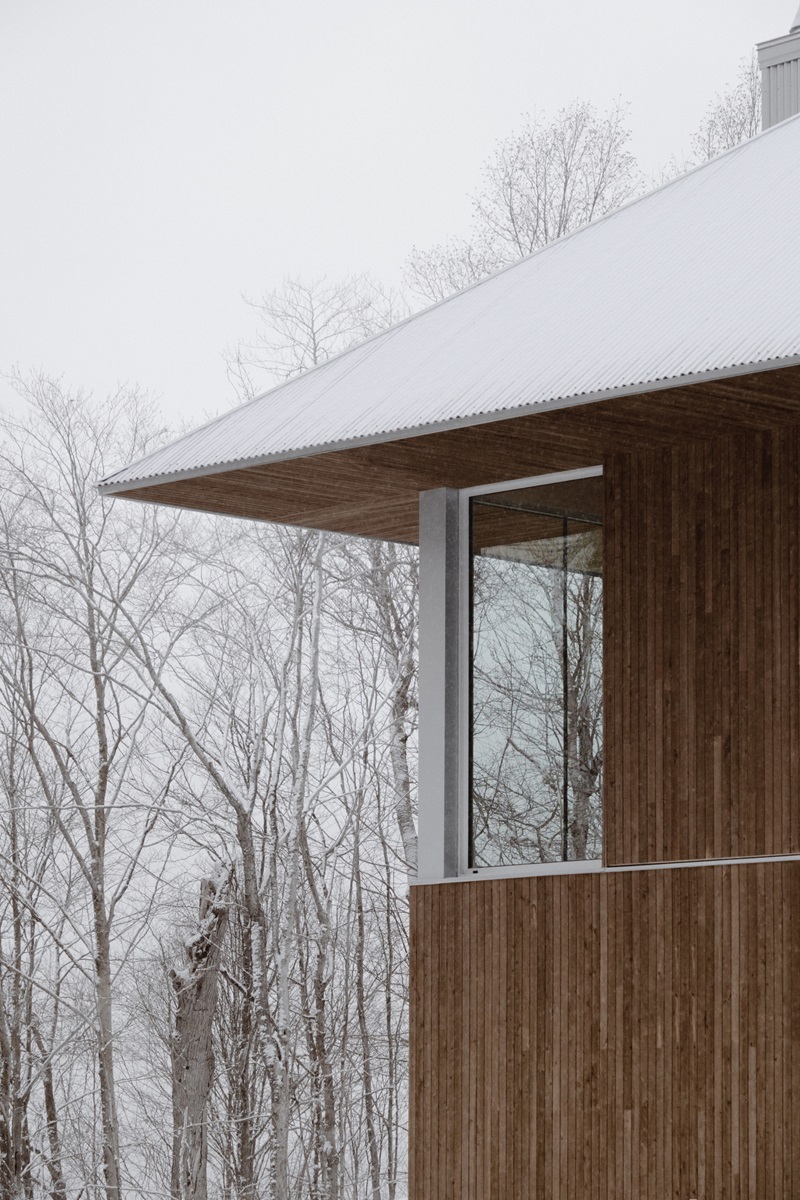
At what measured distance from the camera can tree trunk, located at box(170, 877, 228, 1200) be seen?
1864 cm

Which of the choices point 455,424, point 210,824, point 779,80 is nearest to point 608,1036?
point 455,424

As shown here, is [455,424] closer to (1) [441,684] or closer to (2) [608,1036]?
(1) [441,684]

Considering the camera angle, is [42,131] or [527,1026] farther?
[42,131]

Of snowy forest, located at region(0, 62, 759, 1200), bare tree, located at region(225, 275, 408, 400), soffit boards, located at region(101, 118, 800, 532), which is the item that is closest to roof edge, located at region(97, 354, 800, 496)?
soffit boards, located at region(101, 118, 800, 532)

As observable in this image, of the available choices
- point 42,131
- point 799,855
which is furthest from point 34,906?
point 42,131

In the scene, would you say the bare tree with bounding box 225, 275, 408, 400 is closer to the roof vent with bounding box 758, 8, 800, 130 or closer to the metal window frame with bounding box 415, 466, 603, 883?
the roof vent with bounding box 758, 8, 800, 130

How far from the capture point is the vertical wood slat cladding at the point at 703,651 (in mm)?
7242

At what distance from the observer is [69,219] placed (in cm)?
4125

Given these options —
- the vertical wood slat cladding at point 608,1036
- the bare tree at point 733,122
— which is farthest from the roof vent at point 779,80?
the bare tree at point 733,122

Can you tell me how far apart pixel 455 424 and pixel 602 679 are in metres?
1.55

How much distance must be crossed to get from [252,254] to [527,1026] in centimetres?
4288

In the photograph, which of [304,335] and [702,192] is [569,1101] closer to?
[702,192]

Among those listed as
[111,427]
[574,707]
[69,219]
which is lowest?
[574,707]

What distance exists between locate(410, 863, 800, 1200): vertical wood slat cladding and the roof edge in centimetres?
200
